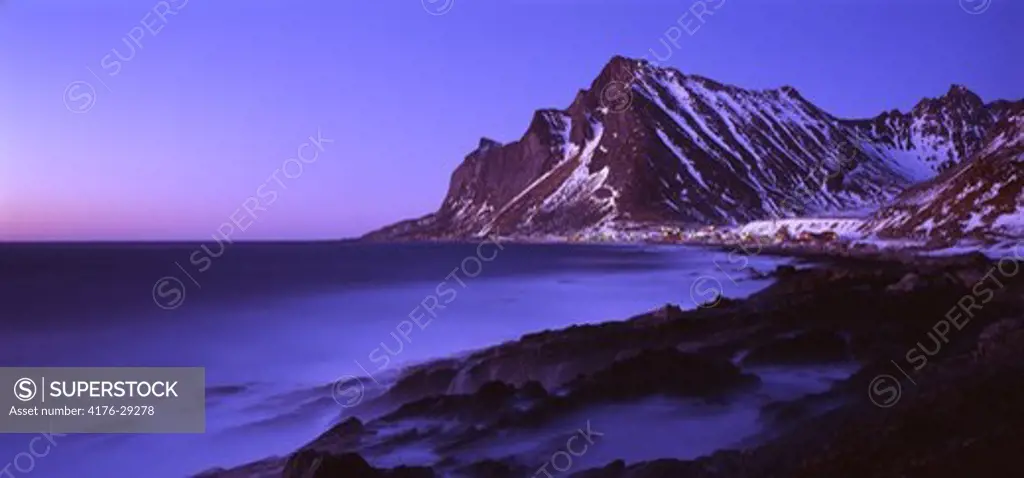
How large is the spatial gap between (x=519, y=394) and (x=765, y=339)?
704cm

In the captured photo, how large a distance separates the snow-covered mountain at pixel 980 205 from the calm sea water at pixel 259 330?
2569cm

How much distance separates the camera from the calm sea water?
13.5m

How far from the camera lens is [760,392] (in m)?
13.2

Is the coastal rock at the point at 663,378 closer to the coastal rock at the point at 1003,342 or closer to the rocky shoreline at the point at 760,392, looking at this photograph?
the rocky shoreline at the point at 760,392

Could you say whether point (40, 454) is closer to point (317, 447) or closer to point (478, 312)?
point (317, 447)

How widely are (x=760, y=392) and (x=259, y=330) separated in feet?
81.0

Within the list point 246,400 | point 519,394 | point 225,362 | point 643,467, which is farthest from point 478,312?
point 643,467

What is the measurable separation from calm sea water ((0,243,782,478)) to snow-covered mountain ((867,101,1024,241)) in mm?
25691

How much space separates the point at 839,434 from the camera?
9000 millimetres

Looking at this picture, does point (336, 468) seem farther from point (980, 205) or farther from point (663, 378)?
point (980, 205)

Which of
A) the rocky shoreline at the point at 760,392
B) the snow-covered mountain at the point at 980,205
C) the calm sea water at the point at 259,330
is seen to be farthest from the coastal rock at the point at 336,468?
the snow-covered mountain at the point at 980,205

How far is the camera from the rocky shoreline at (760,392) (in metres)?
8.38

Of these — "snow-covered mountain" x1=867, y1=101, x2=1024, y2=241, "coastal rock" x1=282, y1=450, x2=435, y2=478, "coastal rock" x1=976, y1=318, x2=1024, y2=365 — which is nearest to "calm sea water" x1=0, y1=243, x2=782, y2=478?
"coastal rock" x1=282, y1=450, x2=435, y2=478

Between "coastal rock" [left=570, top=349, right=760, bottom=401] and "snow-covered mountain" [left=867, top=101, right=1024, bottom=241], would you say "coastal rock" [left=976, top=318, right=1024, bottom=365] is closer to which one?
"coastal rock" [left=570, top=349, right=760, bottom=401]
